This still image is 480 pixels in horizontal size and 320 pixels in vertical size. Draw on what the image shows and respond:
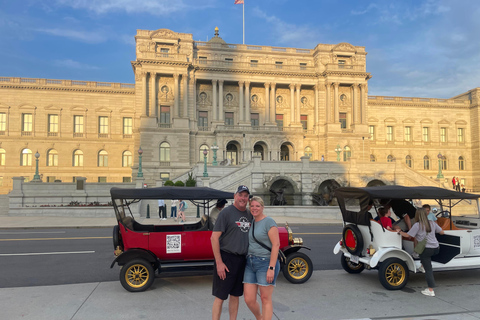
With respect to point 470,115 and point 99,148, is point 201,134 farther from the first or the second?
point 470,115

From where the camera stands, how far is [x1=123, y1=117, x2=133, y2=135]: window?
5644 cm

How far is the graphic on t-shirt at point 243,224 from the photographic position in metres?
4.82

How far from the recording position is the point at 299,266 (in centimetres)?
806

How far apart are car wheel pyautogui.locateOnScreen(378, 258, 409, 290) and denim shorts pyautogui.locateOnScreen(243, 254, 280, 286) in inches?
149

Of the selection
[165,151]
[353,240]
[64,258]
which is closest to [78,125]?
[165,151]

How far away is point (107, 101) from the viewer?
55781 mm

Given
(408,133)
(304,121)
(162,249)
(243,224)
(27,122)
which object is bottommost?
(162,249)

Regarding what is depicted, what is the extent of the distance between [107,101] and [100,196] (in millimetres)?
29186

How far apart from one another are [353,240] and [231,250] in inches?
177

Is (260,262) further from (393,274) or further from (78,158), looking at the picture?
(78,158)

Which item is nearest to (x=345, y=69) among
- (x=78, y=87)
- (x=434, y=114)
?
(x=434, y=114)

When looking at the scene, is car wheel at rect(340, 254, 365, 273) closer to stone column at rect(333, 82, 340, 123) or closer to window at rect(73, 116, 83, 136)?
stone column at rect(333, 82, 340, 123)

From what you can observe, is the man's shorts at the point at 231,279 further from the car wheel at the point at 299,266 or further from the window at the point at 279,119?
the window at the point at 279,119

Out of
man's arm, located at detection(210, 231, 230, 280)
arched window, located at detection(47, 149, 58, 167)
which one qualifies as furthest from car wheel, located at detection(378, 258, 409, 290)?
arched window, located at detection(47, 149, 58, 167)
